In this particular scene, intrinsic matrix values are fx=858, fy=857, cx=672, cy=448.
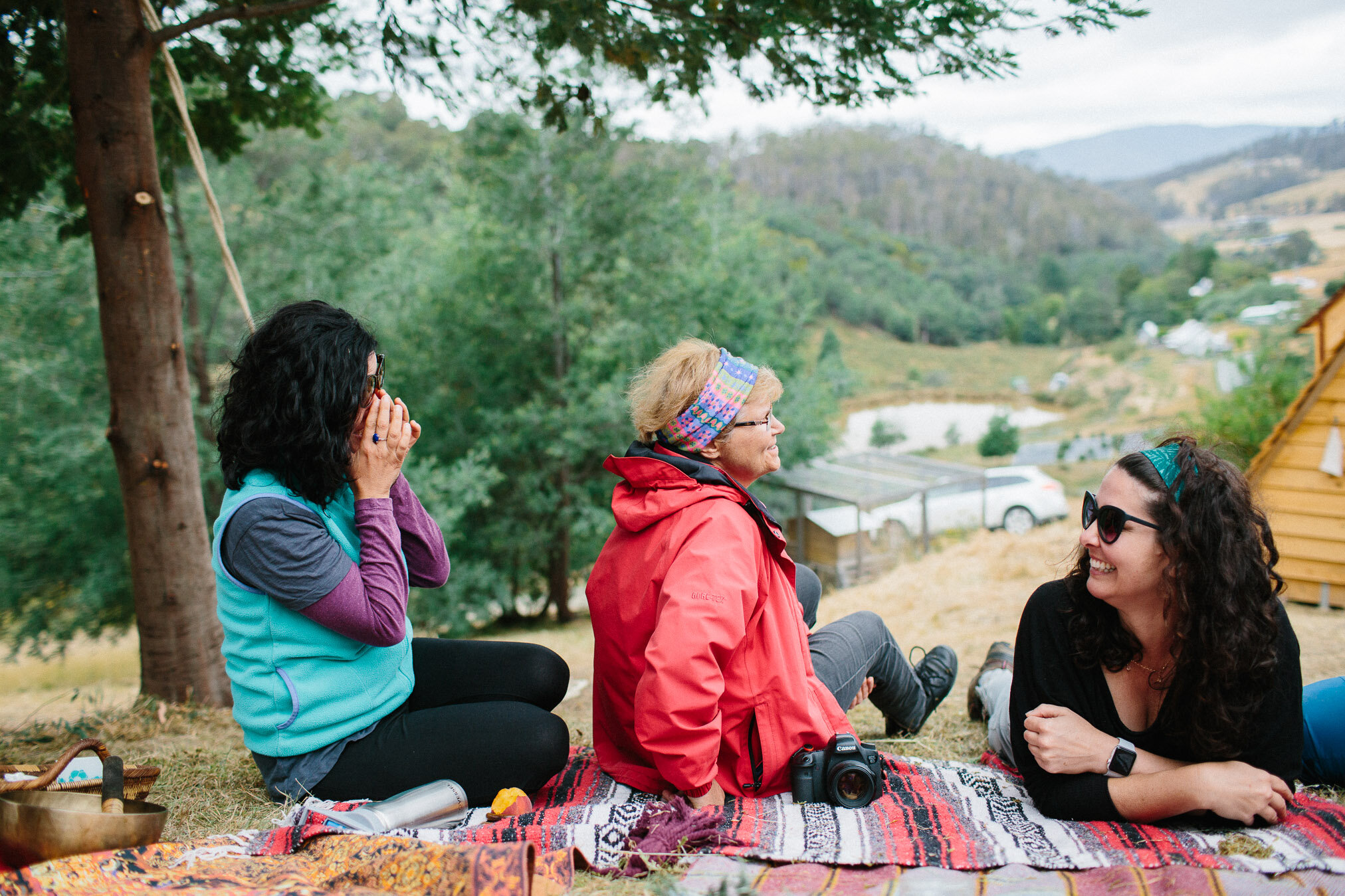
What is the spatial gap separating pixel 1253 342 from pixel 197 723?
2594 centimetres

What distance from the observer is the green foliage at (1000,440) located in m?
25.1

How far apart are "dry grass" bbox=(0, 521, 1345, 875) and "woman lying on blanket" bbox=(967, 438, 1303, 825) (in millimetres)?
200

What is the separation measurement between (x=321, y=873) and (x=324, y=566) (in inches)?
26.5

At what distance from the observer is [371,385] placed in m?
2.27

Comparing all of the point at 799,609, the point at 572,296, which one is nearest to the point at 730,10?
the point at 799,609

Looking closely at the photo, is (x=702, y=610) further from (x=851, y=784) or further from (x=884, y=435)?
(x=884, y=435)

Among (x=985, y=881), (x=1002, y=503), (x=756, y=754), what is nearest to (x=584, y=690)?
(x=756, y=754)

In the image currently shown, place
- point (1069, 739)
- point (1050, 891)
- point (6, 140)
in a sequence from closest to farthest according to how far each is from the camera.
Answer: point (1050, 891)
point (1069, 739)
point (6, 140)

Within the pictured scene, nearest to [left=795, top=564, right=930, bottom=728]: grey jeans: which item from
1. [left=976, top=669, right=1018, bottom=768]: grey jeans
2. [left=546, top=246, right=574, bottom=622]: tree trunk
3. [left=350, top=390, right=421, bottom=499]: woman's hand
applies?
[left=976, top=669, right=1018, bottom=768]: grey jeans

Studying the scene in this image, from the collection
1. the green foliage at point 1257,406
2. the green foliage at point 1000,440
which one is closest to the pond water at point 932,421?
the green foliage at point 1000,440

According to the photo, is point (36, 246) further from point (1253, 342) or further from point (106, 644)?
point (1253, 342)

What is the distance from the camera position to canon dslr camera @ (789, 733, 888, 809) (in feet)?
7.47

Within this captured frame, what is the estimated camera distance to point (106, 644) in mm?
16172

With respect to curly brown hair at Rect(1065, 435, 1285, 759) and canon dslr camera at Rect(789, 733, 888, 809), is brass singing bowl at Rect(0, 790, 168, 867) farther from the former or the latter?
curly brown hair at Rect(1065, 435, 1285, 759)
